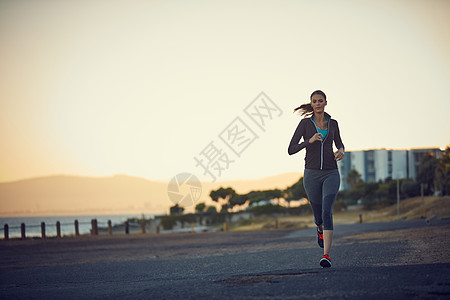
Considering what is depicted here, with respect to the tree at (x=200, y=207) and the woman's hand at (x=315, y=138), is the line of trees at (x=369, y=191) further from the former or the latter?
the woman's hand at (x=315, y=138)

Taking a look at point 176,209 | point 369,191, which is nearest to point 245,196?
point 176,209

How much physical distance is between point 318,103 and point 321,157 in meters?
0.69

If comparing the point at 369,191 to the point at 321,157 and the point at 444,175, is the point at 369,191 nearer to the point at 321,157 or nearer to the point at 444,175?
the point at 444,175

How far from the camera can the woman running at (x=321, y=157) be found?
612 cm

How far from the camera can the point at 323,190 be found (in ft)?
20.2

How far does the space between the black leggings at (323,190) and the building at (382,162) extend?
315ft

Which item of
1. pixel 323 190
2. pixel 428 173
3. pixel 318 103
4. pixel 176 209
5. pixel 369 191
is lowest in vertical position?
pixel 176 209

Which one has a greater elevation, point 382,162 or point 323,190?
point 323,190

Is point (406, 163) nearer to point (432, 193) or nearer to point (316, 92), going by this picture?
point (432, 193)

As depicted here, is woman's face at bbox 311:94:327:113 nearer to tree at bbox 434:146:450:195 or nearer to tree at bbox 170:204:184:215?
tree at bbox 434:146:450:195

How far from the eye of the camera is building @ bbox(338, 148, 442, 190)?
101062 mm

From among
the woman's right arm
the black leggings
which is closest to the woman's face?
the woman's right arm

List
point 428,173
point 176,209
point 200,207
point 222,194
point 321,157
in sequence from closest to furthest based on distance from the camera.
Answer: point 321,157 → point 428,173 → point 176,209 → point 222,194 → point 200,207

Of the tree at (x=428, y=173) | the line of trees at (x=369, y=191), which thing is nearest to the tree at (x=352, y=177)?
the line of trees at (x=369, y=191)
